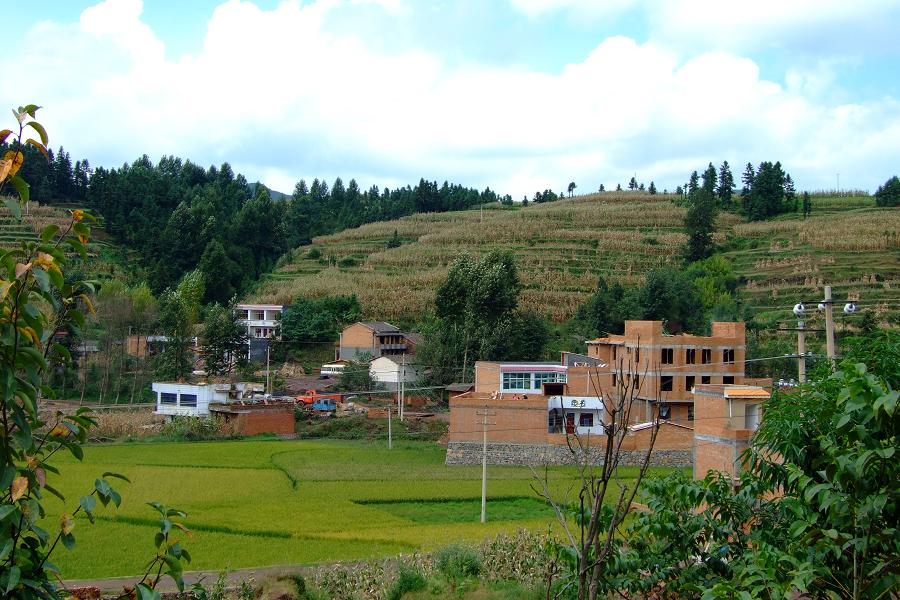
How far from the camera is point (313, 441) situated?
32500 mm

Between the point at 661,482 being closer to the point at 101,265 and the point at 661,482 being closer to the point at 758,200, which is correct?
the point at 101,265

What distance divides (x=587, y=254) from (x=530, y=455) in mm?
34707

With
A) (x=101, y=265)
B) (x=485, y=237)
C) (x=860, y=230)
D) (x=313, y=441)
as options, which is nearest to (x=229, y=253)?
(x=101, y=265)

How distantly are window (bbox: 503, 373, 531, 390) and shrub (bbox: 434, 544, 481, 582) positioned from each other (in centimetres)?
1876

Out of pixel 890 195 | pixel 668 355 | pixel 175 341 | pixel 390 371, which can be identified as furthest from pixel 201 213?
pixel 890 195

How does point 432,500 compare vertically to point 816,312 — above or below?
below

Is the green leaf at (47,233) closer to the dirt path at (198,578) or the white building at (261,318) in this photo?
the dirt path at (198,578)

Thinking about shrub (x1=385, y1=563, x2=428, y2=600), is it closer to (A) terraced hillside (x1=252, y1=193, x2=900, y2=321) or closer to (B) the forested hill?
(A) terraced hillside (x1=252, y1=193, x2=900, y2=321)

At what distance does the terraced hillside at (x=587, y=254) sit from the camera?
49594mm

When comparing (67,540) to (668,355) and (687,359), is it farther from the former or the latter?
(687,359)

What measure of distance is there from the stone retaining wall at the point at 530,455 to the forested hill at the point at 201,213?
105 ft

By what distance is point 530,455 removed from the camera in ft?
95.0

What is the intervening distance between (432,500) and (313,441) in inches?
428

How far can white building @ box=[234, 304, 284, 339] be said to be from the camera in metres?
48.1
